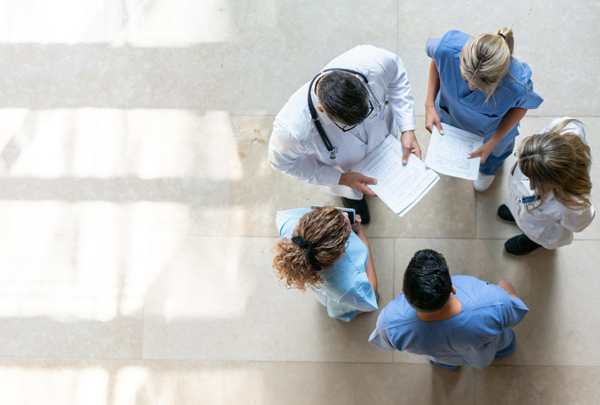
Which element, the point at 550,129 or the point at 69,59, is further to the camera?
the point at 69,59

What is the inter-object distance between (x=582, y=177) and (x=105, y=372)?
118 inches

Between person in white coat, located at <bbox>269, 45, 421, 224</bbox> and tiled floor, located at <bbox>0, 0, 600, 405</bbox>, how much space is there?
0.74m

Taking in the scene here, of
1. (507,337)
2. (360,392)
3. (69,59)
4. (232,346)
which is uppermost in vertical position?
(69,59)

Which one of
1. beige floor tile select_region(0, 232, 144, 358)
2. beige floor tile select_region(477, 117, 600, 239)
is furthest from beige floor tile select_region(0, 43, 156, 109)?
beige floor tile select_region(477, 117, 600, 239)

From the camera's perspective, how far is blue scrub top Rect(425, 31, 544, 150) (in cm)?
200

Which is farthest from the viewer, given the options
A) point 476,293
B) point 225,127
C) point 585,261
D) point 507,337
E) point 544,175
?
point 225,127

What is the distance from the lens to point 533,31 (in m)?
2.97

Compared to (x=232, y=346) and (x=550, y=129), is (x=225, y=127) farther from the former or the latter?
(x=550, y=129)

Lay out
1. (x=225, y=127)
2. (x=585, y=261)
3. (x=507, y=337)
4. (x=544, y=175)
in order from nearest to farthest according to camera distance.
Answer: (x=544, y=175), (x=507, y=337), (x=585, y=261), (x=225, y=127)

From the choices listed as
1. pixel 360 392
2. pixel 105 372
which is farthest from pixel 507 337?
pixel 105 372

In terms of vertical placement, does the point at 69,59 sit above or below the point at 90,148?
above

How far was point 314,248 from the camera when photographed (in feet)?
6.00

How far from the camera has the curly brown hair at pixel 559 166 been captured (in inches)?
72.0

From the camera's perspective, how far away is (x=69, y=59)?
10.6 feet
